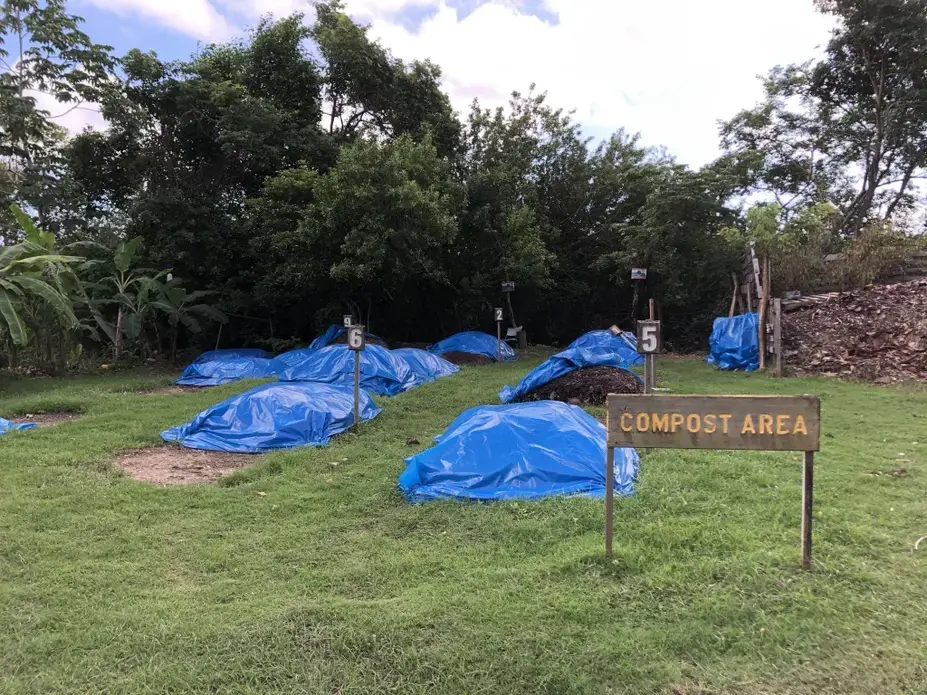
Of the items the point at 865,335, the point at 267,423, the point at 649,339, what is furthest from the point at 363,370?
the point at 865,335

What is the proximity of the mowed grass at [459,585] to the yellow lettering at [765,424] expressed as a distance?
75 cm

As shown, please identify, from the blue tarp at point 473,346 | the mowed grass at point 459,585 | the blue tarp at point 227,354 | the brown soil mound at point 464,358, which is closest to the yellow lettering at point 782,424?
the mowed grass at point 459,585

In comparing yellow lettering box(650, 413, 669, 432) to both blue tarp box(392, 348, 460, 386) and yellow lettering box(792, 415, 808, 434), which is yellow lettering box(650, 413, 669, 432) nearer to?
yellow lettering box(792, 415, 808, 434)

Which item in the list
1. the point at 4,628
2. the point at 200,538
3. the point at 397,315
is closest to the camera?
the point at 4,628

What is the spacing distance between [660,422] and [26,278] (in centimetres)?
1011

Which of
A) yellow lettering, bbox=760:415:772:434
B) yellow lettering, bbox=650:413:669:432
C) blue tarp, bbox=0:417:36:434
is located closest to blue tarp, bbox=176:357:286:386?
blue tarp, bbox=0:417:36:434

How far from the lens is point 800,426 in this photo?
316 cm

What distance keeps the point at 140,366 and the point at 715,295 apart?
15944mm

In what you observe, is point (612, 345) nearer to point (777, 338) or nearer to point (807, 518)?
point (777, 338)

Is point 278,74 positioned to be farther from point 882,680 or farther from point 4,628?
point 882,680

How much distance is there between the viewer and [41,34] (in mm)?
13070

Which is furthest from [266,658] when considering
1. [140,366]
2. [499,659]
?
[140,366]

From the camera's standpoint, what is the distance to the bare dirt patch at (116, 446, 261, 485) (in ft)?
18.0

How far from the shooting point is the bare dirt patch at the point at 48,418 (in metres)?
7.86
